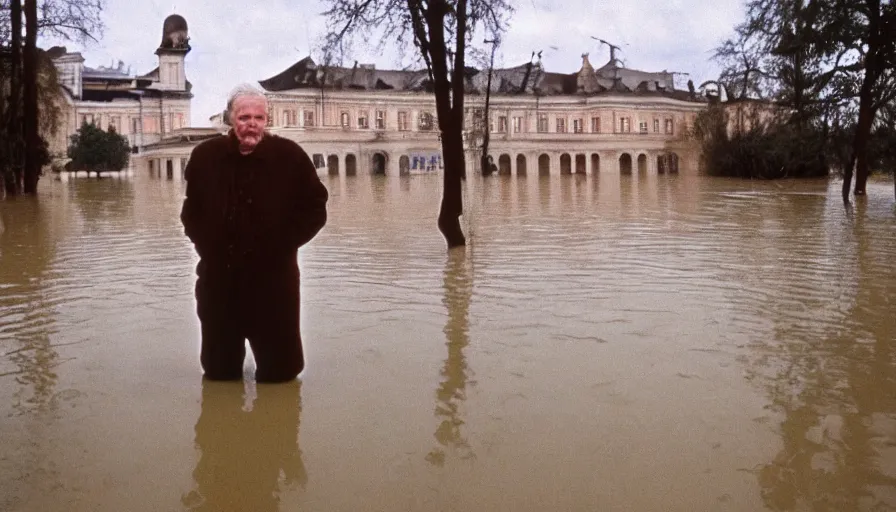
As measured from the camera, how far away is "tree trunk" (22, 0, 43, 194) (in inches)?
829

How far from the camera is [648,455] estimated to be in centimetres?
334

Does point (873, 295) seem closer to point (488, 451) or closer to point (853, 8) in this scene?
point (488, 451)

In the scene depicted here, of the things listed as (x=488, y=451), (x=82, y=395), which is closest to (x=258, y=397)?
(x=82, y=395)

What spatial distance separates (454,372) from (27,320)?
10.7ft

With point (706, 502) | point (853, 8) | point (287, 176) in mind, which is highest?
point (853, 8)

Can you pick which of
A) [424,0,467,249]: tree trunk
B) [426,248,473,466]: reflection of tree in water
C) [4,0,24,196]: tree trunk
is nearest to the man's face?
[426,248,473,466]: reflection of tree in water

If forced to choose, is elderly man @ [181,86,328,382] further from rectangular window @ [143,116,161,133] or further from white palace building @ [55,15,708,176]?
rectangular window @ [143,116,161,133]

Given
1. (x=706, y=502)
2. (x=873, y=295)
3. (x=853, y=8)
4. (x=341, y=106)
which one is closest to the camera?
(x=706, y=502)

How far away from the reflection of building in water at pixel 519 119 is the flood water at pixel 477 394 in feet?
199

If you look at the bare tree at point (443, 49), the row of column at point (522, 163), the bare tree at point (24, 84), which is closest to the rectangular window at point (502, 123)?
the row of column at point (522, 163)

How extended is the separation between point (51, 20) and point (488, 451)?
74.3ft

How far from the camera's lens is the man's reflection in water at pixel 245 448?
301cm

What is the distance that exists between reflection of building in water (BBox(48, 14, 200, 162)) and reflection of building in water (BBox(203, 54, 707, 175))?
9.18 m

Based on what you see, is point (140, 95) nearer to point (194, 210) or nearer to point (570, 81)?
point (570, 81)
